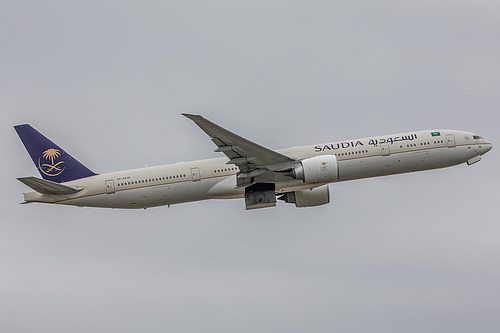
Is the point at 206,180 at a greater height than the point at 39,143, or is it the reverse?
the point at 39,143

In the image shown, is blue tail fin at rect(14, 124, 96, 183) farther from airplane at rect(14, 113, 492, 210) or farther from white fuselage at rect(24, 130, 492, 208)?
white fuselage at rect(24, 130, 492, 208)

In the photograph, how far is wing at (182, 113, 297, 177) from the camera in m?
53.1

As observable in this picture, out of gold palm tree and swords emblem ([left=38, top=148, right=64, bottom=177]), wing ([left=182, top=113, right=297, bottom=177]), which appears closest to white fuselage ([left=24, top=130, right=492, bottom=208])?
wing ([left=182, top=113, right=297, bottom=177])

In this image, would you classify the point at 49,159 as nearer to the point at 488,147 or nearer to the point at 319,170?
the point at 319,170

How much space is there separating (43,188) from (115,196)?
203 inches

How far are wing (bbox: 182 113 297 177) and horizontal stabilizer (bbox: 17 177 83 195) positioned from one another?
11688mm

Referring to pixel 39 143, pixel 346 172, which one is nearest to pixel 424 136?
pixel 346 172

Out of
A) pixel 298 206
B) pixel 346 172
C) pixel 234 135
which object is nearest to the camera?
pixel 234 135

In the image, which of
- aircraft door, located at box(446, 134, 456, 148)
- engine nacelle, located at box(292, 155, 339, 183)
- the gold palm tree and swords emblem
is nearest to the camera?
engine nacelle, located at box(292, 155, 339, 183)

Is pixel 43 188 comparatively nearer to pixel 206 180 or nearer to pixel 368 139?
pixel 206 180

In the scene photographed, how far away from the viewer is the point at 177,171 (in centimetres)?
5716

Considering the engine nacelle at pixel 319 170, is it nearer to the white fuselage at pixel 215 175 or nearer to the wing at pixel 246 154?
the wing at pixel 246 154

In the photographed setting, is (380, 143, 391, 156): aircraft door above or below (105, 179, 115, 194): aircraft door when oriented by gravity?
above

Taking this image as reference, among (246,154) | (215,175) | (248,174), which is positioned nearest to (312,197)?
(248,174)
